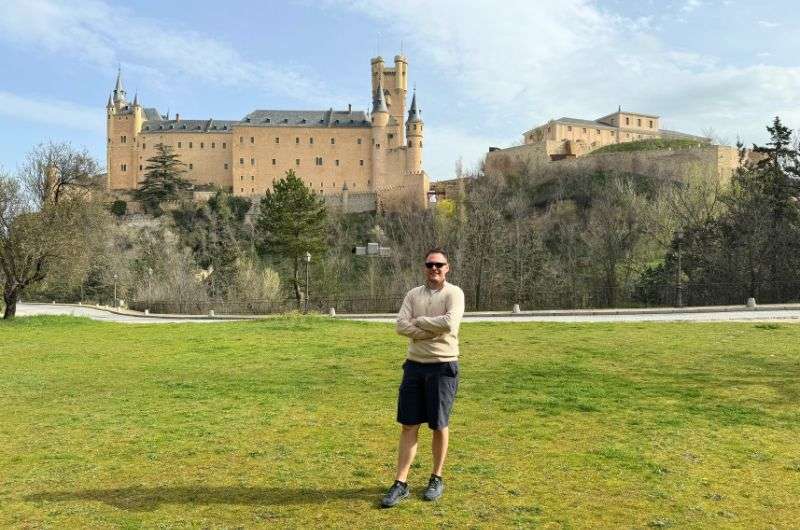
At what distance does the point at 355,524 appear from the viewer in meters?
4.39

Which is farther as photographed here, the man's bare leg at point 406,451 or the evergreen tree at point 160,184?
the evergreen tree at point 160,184

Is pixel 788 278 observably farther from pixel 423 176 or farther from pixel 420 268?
pixel 423 176

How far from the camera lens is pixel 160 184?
310 ft

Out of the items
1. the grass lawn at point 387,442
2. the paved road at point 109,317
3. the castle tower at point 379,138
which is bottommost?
the paved road at point 109,317

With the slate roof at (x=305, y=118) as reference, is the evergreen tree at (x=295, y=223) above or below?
below

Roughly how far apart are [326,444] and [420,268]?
42450mm

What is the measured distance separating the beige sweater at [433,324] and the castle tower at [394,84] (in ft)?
326

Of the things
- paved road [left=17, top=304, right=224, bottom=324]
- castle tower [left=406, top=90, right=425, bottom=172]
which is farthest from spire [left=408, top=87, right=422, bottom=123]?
paved road [left=17, top=304, right=224, bottom=324]

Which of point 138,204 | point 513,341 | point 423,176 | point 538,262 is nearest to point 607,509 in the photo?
point 513,341

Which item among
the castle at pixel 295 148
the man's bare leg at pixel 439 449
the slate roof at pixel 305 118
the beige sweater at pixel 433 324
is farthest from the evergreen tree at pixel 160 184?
the man's bare leg at pixel 439 449

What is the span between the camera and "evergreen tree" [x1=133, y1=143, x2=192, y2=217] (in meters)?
94.7

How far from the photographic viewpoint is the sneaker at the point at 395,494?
473 centimetres

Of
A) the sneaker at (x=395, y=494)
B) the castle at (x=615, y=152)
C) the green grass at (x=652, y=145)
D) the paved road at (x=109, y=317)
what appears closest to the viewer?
the sneaker at (x=395, y=494)

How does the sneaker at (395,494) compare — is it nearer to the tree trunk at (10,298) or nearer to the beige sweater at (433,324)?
the beige sweater at (433,324)
